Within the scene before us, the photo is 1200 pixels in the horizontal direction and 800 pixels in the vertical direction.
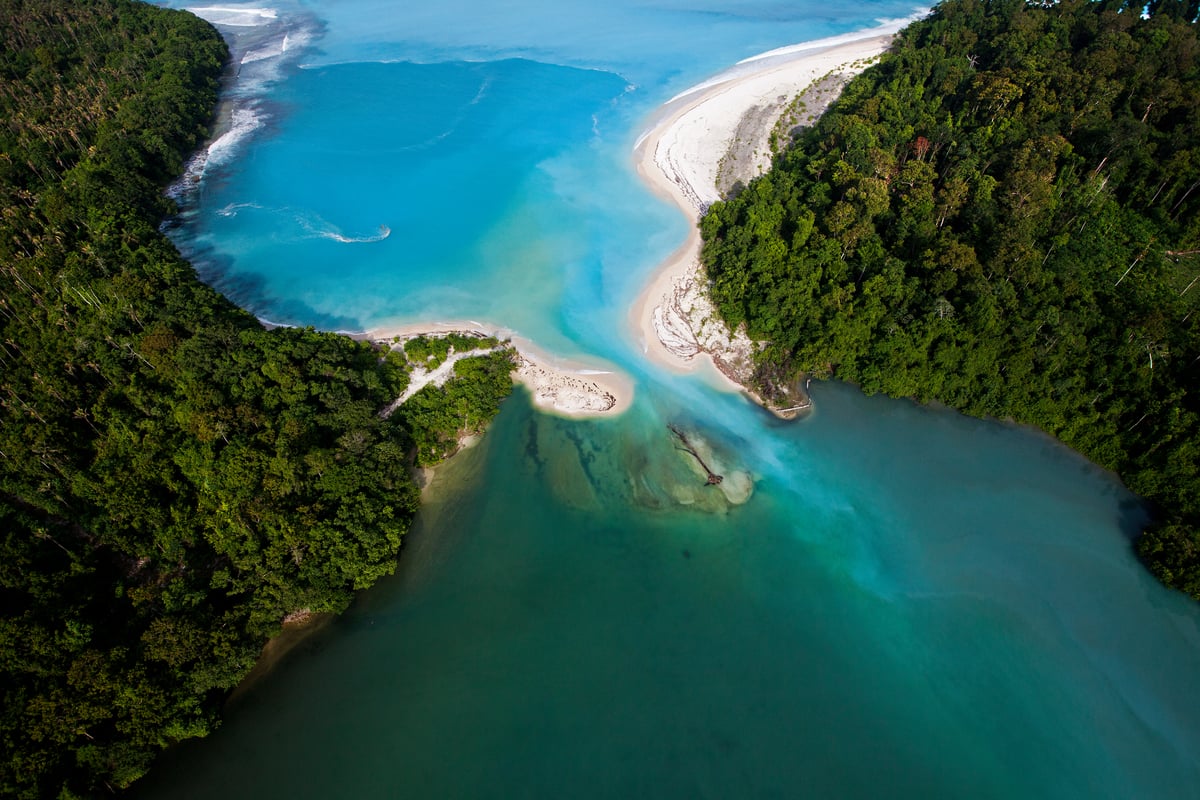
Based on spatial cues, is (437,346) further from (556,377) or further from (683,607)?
(683,607)

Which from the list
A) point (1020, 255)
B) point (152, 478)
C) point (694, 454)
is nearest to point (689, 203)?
point (1020, 255)

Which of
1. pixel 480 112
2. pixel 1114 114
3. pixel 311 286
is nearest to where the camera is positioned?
pixel 311 286

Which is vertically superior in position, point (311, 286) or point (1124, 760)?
point (311, 286)

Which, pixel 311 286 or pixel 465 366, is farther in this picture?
pixel 311 286

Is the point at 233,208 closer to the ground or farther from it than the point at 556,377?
farther from it

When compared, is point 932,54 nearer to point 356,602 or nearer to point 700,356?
point 700,356

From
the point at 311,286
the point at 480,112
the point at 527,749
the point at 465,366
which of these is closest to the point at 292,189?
the point at 311,286

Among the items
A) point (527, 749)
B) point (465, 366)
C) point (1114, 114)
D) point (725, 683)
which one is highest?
point (1114, 114)

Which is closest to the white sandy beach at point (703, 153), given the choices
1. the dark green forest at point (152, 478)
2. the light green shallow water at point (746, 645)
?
the light green shallow water at point (746, 645)
